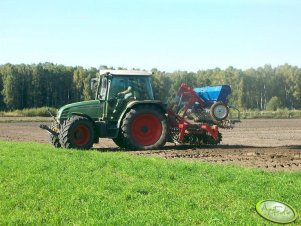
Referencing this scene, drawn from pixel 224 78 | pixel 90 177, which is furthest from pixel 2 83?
pixel 90 177

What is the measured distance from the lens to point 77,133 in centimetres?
1695

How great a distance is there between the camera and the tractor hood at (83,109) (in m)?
17.6

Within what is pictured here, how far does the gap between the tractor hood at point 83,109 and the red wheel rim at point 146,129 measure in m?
1.59

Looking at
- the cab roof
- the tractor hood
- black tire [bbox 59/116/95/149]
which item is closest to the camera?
black tire [bbox 59/116/95/149]

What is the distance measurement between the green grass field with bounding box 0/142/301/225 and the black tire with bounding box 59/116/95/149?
5.08 meters

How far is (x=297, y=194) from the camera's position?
8023 millimetres

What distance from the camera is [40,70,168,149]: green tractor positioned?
17.4 metres

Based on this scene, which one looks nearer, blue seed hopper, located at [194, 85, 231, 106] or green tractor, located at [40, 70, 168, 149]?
green tractor, located at [40, 70, 168, 149]

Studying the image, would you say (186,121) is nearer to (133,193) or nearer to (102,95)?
(102,95)

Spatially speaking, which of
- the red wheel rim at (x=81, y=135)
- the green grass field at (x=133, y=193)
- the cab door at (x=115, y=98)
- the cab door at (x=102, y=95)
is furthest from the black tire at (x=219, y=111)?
the green grass field at (x=133, y=193)

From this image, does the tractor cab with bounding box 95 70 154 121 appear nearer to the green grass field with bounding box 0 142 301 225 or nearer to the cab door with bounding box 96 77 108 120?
the cab door with bounding box 96 77 108 120

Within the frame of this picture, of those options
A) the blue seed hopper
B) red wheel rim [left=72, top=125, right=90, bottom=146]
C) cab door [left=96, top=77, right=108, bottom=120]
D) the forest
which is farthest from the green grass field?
the forest

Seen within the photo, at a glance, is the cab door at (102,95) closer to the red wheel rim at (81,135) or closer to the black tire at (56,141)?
the red wheel rim at (81,135)

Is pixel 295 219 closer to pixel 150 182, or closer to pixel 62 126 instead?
pixel 150 182
